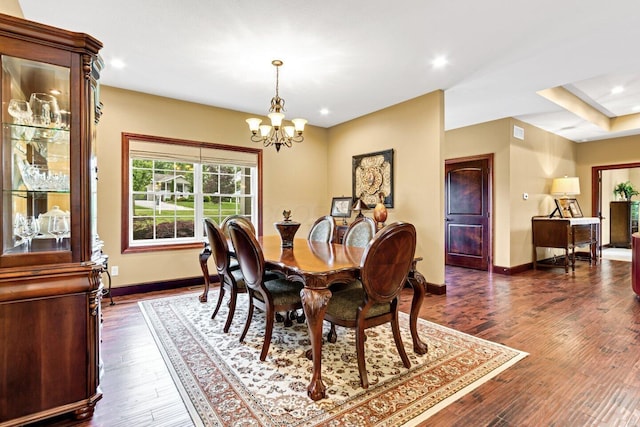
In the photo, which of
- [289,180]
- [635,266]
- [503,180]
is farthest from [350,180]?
[635,266]

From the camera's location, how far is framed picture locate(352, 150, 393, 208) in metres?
4.75

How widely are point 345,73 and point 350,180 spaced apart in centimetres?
223

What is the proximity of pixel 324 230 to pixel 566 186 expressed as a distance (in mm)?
5169

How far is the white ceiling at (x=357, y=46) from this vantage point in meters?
2.37

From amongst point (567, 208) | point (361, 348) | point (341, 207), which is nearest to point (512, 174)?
point (567, 208)

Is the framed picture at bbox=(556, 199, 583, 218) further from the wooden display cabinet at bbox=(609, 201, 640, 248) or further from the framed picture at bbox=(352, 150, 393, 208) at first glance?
the framed picture at bbox=(352, 150, 393, 208)

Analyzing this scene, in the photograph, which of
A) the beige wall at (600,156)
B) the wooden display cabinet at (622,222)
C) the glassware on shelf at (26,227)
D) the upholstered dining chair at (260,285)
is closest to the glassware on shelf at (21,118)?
the glassware on shelf at (26,227)

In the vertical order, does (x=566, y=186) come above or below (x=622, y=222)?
above

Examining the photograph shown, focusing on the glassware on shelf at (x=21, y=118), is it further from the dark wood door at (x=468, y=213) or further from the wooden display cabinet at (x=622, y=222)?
the wooden display cabinet at (x=622, y=222)

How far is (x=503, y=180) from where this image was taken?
208 inches

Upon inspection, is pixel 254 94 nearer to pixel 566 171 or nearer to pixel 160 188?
pixel 160 188

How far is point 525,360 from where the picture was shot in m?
2.29

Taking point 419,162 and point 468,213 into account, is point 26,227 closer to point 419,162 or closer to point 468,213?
point 419,162

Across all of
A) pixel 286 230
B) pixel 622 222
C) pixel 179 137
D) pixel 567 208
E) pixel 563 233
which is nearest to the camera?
pixel 286 230
